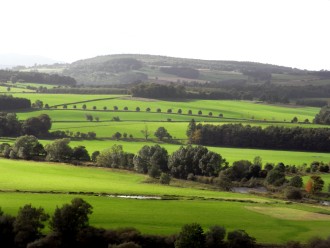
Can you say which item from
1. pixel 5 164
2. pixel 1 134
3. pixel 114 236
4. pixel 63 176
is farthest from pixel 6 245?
pixel 1 134

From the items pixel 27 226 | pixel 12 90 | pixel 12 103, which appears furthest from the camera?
pixel 12 90

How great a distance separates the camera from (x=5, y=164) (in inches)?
2953

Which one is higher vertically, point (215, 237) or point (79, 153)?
point (215, 237)

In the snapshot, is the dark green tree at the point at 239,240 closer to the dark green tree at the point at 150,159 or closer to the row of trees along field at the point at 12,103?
the dark green tree at the point at 150,159

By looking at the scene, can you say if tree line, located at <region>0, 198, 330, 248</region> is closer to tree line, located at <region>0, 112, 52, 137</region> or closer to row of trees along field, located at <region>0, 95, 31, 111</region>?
tree line, located at <region>0, 112, 52, 137</region>

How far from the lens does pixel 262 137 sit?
103m

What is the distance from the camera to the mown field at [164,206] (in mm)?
46281

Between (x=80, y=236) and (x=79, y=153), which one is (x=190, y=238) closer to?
(x=80, y=236)

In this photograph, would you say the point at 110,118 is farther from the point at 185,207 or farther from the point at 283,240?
the point at 283,240

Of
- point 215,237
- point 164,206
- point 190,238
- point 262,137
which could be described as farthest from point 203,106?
point 190,238

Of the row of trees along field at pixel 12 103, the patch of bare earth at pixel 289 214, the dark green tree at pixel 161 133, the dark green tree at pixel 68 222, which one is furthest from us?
the row of trees along field at pixel 12 103

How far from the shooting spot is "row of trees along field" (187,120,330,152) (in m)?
101

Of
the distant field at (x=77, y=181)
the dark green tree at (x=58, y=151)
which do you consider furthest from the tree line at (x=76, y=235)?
the dark green tree at (x=58, y=151)

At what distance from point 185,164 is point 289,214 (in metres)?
25.7
